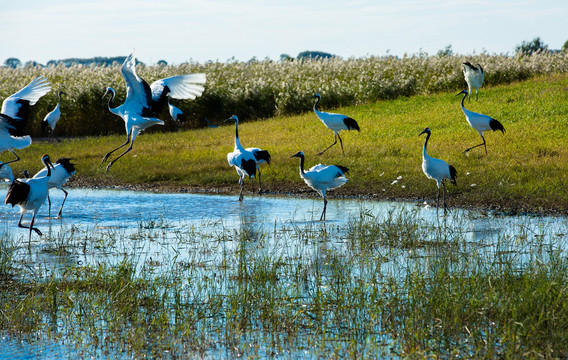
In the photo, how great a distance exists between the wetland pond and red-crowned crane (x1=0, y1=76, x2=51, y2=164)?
4.18 ft

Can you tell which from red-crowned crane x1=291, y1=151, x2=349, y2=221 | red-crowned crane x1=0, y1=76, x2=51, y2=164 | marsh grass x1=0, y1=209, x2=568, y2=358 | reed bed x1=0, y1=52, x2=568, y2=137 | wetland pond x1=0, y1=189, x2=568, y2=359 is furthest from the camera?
reed bed x1=0, y1=52, x2=568, y2=137

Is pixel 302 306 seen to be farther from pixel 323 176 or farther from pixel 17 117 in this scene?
pixel 17 117

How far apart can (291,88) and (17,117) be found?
14.2m

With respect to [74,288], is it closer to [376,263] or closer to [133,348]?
[133,348]

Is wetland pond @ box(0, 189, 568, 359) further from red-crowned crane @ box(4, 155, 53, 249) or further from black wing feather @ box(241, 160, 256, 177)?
black wing feather @ box(241, 160, 256, 177)

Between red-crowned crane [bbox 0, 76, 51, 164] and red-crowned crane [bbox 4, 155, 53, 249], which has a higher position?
red-crowned crane [bbox 0, 76, 51, 164]

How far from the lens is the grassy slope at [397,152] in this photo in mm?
11406

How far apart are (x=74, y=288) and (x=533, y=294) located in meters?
4.13

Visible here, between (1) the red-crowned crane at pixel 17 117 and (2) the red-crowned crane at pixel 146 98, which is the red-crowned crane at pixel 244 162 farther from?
(1) the red-crowned crane at pixel 17 117

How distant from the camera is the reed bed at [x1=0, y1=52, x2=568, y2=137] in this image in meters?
22.9

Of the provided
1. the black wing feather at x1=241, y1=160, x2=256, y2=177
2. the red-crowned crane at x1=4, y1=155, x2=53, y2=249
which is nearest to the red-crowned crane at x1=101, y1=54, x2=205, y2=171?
the black wing feather at x1=241, y1=160, x2=256, y2=177

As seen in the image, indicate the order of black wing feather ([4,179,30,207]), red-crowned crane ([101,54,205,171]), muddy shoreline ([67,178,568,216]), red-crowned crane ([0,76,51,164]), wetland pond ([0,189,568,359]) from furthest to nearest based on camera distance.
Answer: red-crowned crane ([101,54,205,171])
muddy shoreline ([67,178,568,216])
red-crowned crane ([0,76,51,164])
black wing feather ([4,179,30,207])
wetland pond ([0,189,568,359])

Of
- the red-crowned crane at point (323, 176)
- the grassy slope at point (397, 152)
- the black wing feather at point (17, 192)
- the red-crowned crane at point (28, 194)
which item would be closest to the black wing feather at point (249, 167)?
the red-crowned crane at point (323, 176)

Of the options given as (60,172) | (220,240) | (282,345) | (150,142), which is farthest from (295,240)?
(150,142)
